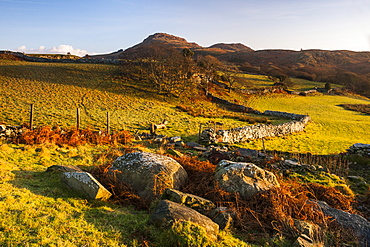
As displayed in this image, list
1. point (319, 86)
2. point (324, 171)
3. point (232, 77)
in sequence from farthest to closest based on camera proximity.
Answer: point (319, 86), point (232, 77), point (324, 171)

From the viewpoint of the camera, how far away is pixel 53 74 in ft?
149

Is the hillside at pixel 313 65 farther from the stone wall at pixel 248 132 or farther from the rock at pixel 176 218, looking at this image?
the rock at pixel 176 218

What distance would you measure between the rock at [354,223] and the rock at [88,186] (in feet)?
19.9

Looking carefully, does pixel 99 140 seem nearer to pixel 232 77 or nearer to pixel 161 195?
pixel 161 195

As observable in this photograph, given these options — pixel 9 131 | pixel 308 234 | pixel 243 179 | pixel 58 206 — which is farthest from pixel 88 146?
pixel 308 234

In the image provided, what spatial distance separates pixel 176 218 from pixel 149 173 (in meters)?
2.23

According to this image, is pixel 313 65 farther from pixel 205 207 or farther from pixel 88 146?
pixel 205 207

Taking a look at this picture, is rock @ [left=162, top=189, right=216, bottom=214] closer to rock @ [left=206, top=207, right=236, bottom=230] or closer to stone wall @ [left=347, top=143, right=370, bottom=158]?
rock @ [left=206, top=207, right=236, bottom=230]

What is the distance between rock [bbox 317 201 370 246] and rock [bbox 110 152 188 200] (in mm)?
4249

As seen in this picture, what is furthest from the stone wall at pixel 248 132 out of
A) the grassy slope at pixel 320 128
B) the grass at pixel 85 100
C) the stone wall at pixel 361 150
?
the stone wall at pixel 361 150

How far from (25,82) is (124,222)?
42.6 metres

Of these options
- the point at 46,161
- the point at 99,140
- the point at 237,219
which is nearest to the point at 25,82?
the point at 99,140

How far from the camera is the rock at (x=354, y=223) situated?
234 inches

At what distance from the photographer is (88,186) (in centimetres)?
643
